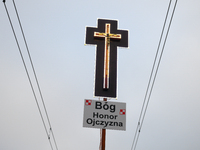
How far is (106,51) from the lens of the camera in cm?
1105

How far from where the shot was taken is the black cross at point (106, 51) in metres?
10.3

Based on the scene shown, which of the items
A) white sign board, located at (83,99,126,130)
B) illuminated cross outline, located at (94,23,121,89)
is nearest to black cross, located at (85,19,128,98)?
illuminated cross outline, located at (94,23,121,89)

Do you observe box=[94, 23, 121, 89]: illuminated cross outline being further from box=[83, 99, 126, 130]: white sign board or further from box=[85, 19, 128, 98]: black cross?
box=[83, 99, 126, 130]: white sign board

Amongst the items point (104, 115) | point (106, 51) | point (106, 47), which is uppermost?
point (106, 47)

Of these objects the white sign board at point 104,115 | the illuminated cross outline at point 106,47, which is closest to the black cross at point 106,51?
the illuminated cross outline at point 106,47

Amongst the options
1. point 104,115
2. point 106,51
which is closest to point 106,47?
point 106,51

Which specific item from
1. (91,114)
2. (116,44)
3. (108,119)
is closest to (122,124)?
(108,119)

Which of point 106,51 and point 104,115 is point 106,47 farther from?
point 104,115

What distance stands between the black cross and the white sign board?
1.23 metres

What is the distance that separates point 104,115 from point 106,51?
331 centimetres

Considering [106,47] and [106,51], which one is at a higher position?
Result: [106,47]

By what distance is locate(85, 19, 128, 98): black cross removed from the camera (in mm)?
10281

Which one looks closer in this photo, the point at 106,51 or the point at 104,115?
the point at 104,115

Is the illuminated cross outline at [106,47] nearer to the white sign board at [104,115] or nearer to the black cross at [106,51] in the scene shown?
the black cross at [106,51]
